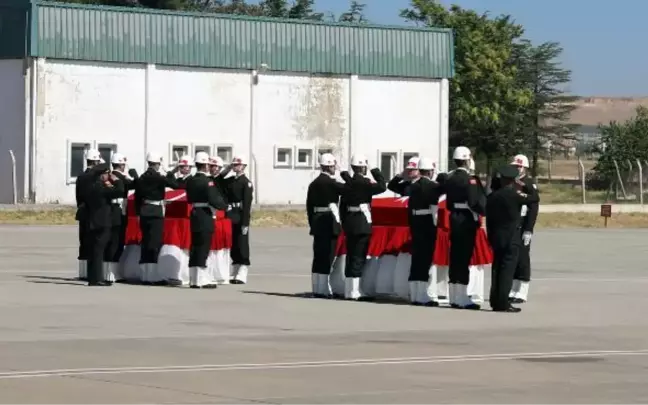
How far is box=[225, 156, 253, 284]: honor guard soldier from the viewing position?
2542 centimetres

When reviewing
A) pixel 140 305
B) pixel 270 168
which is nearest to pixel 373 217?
pixel 140 305

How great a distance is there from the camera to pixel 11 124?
55750mm

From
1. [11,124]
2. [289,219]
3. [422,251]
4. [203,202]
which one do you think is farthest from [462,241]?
[11,124]

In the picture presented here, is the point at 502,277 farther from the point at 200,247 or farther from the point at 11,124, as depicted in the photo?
the point at 11,124

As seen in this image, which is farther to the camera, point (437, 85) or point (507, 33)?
point (507, 33)

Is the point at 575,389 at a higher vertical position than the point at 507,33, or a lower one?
lower

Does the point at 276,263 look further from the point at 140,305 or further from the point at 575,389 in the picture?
the point at 575,389

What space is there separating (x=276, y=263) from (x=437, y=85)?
3336cm

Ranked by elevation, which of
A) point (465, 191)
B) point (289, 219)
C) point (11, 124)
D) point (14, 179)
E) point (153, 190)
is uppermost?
point (11, 124)

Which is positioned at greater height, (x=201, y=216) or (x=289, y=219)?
(x=201, y=216)

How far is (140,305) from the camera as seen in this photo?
70.3 feet

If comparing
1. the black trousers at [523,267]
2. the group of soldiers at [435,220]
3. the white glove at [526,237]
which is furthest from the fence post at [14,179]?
the white glove at [526,237]

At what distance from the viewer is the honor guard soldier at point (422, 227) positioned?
72.0 ft

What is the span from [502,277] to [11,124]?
36.8 metres
